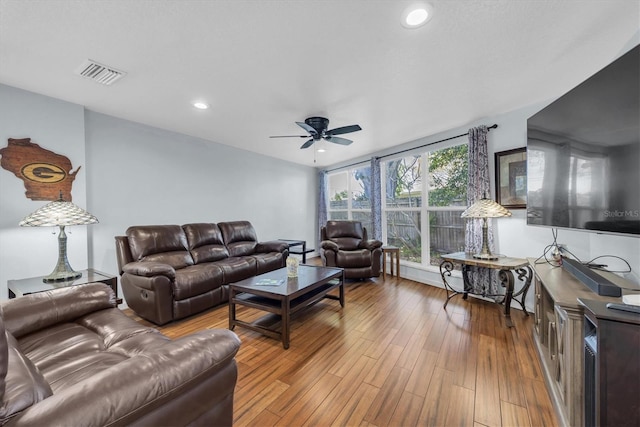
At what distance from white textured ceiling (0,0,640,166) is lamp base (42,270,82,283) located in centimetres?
176

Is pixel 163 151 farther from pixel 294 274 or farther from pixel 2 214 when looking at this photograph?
pixel 294 274

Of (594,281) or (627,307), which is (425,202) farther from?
(627,307)

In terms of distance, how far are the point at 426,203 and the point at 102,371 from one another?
428 centimetres

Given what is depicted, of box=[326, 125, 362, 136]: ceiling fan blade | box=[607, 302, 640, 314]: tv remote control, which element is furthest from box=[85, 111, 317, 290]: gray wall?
box=[607, 302, 640, 314]: tv remote control

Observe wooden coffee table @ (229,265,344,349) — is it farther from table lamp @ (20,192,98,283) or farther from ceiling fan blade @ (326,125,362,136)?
ceiling fan blade @ (326,125,362,136)

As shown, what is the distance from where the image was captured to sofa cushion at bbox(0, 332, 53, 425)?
624 mm

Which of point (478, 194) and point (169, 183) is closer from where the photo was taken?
point (478, 194)

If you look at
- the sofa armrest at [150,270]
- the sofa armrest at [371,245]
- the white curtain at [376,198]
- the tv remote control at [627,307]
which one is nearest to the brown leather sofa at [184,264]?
the sofa armrest at [150,270]

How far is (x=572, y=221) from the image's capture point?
5.44 feet

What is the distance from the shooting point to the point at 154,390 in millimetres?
790

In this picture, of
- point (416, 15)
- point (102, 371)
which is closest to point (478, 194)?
point (416, 15)

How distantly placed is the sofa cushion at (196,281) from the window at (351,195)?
3.29 m

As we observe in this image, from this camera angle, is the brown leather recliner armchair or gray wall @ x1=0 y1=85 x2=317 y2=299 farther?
the brown leather recliner armchair

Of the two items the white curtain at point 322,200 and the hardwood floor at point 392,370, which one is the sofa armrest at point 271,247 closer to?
the hardwood floor at point 392,370
